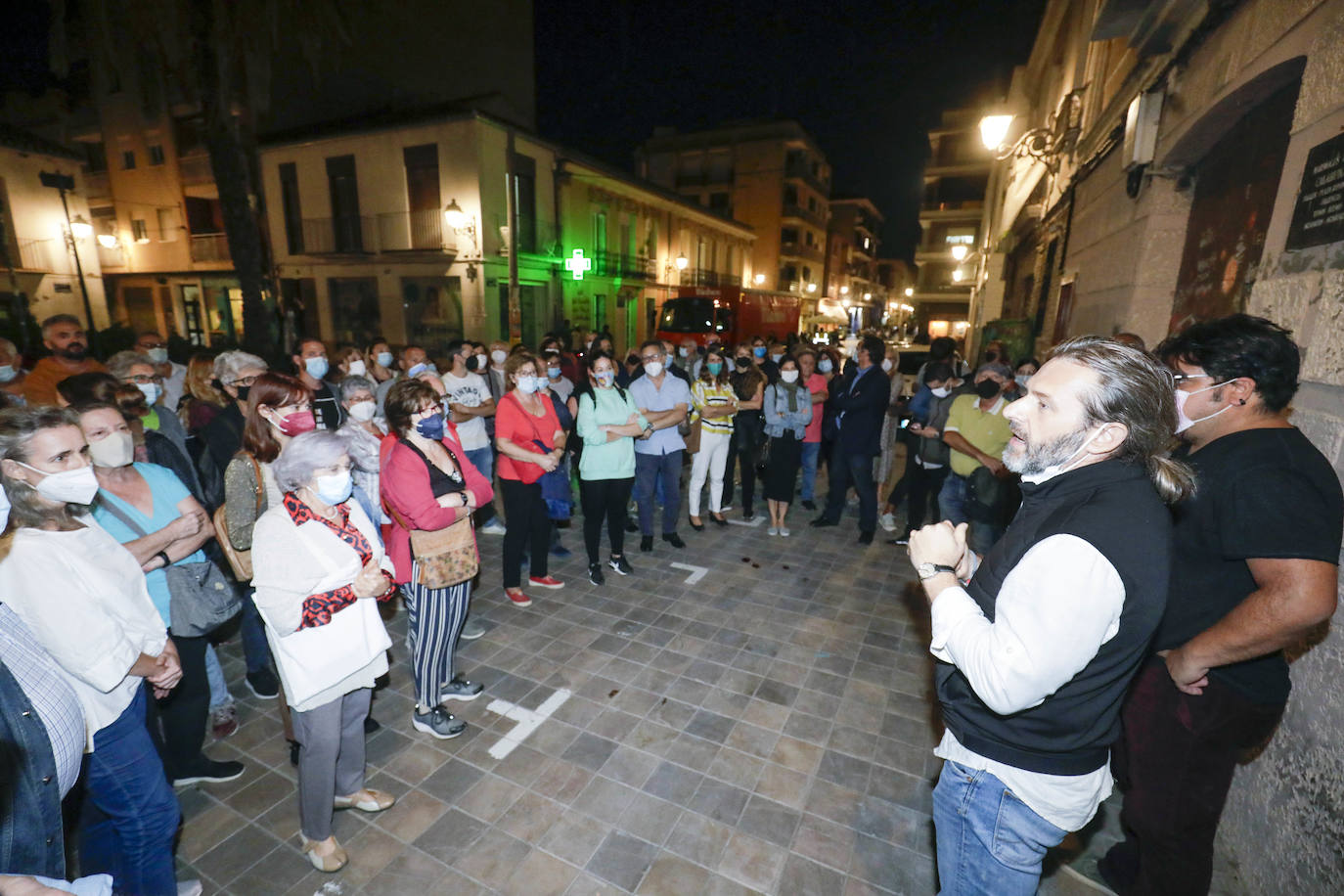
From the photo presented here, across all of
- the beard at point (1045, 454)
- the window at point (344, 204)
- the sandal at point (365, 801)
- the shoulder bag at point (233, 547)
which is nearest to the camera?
the beard at point (1045, 454)

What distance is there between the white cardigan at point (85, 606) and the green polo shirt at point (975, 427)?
524cm

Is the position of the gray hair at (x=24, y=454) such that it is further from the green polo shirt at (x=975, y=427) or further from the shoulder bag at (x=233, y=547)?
the green polo shirt at (x=975, y=427)

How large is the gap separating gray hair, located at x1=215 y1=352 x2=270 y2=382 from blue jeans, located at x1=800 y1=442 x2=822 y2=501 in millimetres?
5600

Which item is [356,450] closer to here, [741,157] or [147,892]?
[147,892]

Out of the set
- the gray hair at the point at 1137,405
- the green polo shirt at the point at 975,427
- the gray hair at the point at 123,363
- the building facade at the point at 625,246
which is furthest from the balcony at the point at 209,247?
the gray hair at the point at 1137,405

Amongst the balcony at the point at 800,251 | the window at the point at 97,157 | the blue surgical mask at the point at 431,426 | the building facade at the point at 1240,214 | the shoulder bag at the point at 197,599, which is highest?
the window at the point at 97,157

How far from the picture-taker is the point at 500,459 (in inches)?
185

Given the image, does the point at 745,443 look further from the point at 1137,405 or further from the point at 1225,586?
the point at 1137,405

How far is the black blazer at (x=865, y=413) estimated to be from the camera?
19.9 ft

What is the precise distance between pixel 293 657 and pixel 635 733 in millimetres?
1928

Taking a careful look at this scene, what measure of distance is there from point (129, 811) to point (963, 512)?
5756 mm

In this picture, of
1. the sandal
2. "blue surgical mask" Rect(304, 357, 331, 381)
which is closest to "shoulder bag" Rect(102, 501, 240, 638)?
the sandal

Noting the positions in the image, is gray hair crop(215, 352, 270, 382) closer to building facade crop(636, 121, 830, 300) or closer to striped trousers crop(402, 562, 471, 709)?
striped trousers crop(402, 562, 471, 709)

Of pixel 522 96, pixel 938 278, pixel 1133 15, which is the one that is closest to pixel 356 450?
pixel 1133 15
